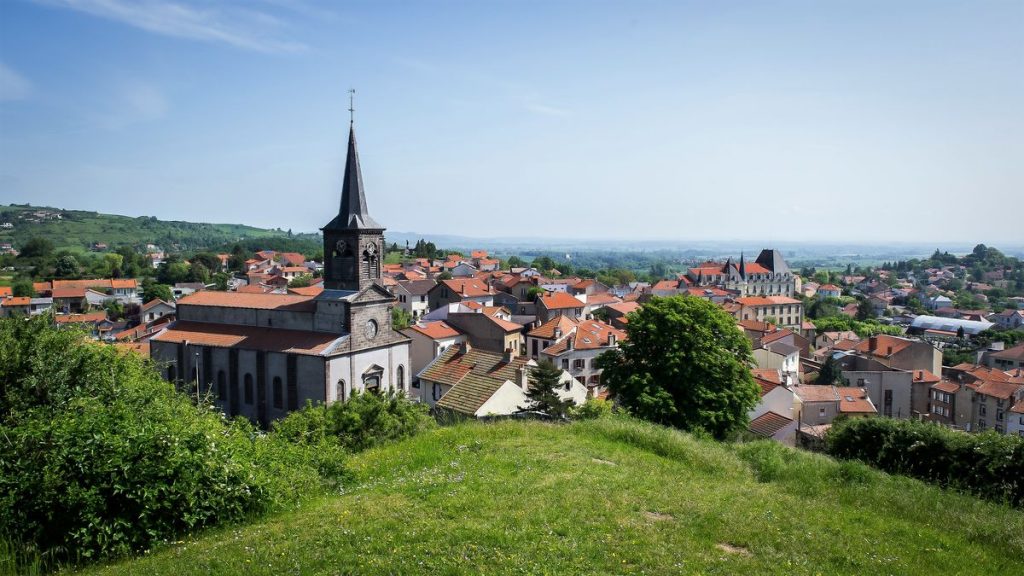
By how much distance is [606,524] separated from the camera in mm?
9141

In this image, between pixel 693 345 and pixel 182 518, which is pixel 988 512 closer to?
pixel 182 518

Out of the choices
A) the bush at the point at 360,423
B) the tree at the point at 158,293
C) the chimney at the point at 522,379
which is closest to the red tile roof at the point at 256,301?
the chimney at the point at 522,379

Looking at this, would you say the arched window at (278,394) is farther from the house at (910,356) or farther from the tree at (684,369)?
the house at (910,356)

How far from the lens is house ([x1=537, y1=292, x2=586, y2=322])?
67.6 meters

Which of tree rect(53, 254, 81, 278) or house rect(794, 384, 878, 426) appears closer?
house rect(794, 384, 878, 426)

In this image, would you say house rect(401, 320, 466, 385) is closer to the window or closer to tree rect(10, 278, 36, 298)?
the window

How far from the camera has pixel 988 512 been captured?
444 inches

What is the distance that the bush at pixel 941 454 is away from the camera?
13280 millimetres

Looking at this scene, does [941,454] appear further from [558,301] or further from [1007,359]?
[1007,359]

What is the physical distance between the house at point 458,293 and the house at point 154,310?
3163 cm

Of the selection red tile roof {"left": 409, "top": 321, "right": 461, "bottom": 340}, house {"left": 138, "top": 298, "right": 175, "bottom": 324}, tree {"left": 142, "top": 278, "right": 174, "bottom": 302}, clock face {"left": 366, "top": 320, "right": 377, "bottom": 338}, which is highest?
clock face {"left": 366, "top": 320, "right": 377, "bottom": 338}

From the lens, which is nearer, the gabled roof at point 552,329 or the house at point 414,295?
the gabled roof at point 552,329

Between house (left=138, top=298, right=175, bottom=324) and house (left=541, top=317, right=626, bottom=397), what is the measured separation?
53.0 m

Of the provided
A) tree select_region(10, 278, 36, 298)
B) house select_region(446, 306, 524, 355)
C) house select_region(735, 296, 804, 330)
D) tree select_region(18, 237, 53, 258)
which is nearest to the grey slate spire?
house select_region(446, 306, 524, 355)
